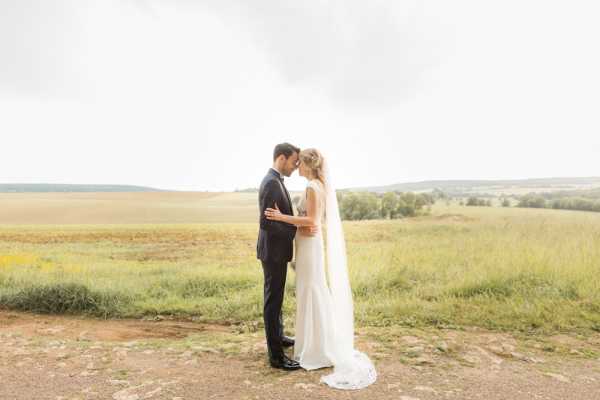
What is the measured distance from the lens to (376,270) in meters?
8.88

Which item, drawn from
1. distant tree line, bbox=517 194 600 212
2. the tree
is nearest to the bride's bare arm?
the tree

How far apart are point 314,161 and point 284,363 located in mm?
2264

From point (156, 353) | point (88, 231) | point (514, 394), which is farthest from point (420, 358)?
point (88, 231)

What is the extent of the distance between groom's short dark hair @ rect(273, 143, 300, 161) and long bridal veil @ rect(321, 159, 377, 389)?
406 millimetres

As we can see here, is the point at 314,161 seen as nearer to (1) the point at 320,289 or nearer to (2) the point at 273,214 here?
(2) the point at 273,214

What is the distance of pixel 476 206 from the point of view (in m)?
13.7

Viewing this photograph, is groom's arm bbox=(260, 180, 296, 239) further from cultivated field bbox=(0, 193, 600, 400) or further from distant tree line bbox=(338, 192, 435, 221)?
distant tree line bbox=(338, 192, 435, 221)

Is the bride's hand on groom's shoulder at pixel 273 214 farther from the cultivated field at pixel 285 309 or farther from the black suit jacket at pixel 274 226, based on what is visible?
the cultivated field at pixel 285 309

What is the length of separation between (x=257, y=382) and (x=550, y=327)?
450 centimetres

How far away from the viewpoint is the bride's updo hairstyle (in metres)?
4.45

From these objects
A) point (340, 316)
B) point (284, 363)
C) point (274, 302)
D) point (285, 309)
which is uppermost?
point (274, 302)

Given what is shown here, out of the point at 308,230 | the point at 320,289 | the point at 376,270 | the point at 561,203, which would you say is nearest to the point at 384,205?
the point at 561,203

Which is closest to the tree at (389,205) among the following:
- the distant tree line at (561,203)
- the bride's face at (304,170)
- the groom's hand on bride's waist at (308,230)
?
the distant tree line at (561,203)

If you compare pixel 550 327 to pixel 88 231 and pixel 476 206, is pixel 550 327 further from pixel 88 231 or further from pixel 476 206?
pixel 88 231
